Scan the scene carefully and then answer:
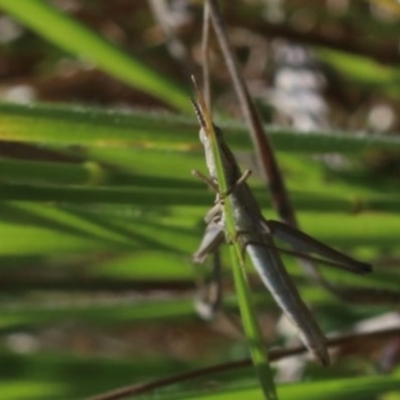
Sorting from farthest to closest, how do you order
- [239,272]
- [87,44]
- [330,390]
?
[87,44], [330,390], [239,272]

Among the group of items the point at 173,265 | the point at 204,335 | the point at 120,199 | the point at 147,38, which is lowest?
the point at 120,199

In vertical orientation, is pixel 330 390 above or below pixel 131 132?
below

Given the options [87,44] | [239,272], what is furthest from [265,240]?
[87,44]

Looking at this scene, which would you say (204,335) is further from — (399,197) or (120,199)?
(120,199)

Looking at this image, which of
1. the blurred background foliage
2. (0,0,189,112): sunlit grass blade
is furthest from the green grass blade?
(0,0,189,112): sunlit grass blade

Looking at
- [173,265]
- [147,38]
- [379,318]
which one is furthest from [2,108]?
[147,38]

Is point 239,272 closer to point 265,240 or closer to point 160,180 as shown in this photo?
point 265,240

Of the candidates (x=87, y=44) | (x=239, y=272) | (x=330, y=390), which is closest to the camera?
(x=239, y=272)
